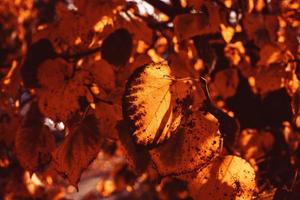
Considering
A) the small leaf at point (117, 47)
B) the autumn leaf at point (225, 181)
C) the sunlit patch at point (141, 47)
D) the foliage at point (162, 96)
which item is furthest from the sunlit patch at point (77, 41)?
the autumn leaf at point (225, 181)

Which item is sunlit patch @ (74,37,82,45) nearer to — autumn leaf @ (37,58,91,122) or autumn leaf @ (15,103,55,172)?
autumn leaf @ (37,58,91,122)

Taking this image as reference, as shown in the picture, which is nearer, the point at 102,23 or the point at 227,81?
the point at 102,23

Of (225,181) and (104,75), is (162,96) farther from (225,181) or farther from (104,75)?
(104,75)

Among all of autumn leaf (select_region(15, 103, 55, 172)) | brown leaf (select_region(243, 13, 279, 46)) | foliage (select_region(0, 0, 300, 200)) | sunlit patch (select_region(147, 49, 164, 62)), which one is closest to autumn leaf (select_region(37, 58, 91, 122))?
foliage (select_region(0, 0, 300, 200))

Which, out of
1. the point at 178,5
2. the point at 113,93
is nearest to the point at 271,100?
the point at 178,5

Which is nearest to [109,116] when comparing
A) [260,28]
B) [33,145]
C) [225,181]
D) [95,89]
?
[95,89]

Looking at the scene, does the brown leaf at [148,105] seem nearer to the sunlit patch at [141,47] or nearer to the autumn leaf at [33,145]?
the autumn leaf at [33,145]
